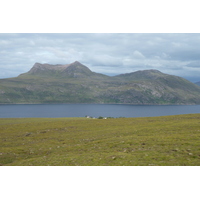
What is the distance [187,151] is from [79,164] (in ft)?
43.4

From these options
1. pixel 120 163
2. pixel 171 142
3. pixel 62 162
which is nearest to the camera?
pixel 120 163

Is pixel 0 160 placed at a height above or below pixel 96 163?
below

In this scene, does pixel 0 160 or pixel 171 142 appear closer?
pixel 0 160

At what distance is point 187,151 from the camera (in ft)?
82.9

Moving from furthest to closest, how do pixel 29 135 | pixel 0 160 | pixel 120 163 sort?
1. pixel 29 135
2. pixel 0 160
3. pixel 120 163

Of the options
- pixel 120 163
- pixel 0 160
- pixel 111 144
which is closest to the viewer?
pixel 120 163

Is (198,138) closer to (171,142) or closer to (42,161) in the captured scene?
(171,142)

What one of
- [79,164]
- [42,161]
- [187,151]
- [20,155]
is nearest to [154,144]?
[187,151]

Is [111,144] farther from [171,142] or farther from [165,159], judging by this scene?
[165,159]

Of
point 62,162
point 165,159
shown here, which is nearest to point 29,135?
point 62,162

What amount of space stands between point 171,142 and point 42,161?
18558 millimetres

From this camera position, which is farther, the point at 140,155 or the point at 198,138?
the point at 198,138

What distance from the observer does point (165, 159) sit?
22.7m

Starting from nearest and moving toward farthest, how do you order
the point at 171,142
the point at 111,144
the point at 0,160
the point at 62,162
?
the point at 62,162 → the point at 0,160 → the point at 171,142 → the point at 111,144
